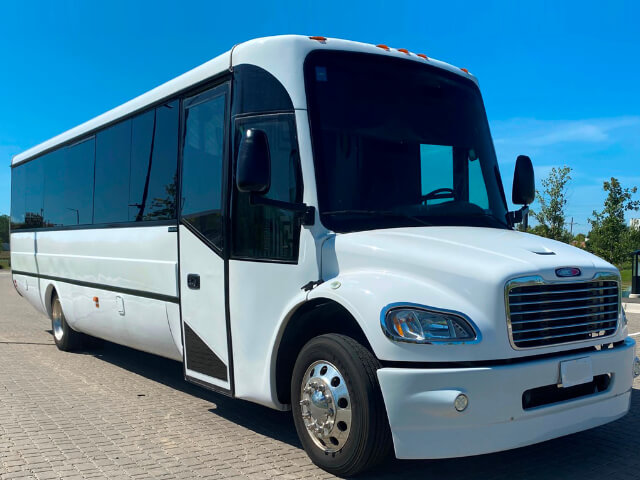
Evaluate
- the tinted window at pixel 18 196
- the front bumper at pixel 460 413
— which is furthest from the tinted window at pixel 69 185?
the front bumper at pixel 460 413

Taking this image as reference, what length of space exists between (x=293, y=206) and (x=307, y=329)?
92cm

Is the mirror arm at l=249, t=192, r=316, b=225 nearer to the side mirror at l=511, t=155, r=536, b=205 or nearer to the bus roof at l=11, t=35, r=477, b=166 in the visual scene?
the bus roof at l=11, t=35, r=477, b=166

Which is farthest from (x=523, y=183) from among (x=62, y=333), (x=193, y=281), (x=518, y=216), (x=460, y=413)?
(x=62, y=333)

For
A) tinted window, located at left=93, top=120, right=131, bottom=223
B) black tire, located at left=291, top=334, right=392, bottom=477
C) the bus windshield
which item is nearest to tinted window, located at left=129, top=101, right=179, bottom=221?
tinted window, located at left=93, top=120, right=131, bottom=223

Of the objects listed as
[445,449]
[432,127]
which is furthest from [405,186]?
[445,449]

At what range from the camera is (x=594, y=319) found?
4.39 meters

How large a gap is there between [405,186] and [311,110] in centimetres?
89

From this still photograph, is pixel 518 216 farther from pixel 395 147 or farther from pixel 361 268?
pixel 361 268

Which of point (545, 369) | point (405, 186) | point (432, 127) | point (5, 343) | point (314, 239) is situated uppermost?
point (432, 127)

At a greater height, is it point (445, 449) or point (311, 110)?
point (311, 110)

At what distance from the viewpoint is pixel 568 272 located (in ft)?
13.7

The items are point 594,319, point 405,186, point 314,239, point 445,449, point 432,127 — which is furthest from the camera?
point 432,127

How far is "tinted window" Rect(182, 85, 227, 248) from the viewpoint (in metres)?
5.58

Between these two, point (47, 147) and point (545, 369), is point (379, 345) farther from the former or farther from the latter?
point (47, 147)
